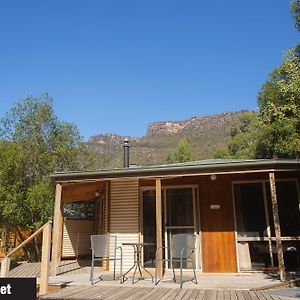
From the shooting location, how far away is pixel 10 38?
1367 cm

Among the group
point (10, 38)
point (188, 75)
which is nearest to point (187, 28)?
point (188, 75)

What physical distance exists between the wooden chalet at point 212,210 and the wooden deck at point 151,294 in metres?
1.61

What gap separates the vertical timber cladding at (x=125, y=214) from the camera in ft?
26.8

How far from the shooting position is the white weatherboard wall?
1327cm

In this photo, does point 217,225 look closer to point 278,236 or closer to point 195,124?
point 278,236

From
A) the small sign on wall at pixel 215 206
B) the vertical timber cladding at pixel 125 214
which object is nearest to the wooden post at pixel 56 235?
the vertical timber cladding at pixel 125 214

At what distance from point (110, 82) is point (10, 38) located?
5990 millimetres

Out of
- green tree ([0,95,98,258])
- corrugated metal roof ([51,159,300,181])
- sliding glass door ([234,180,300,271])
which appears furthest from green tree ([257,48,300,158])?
green tree ([0,95,98,258])

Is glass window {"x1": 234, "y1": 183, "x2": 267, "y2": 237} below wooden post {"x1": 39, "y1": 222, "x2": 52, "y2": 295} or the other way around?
the other way around

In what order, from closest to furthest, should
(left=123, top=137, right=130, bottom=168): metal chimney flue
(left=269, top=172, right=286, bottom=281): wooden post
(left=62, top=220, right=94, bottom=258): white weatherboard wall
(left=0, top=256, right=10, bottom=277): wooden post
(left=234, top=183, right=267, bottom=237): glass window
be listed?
(left=0, top=256, right=10, bottom=277): wooden post → (left=269, top=172, right=286, bottom=281): wooden post → (left=234, top=183, right=267, bottom=237): glass window → (left=123, top=137, right=130, bottom=168): metal chimney flue → (left=62, top=220, right=94, bottom=258): white weatherboard wall

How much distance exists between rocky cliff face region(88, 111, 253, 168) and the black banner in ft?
148

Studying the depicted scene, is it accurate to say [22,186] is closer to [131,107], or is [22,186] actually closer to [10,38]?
[10,38]

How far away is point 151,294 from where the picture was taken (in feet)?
16.3

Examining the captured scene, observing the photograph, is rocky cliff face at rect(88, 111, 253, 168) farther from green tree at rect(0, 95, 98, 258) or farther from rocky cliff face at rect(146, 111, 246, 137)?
green tree at rect(0, 95, 98, 258)
